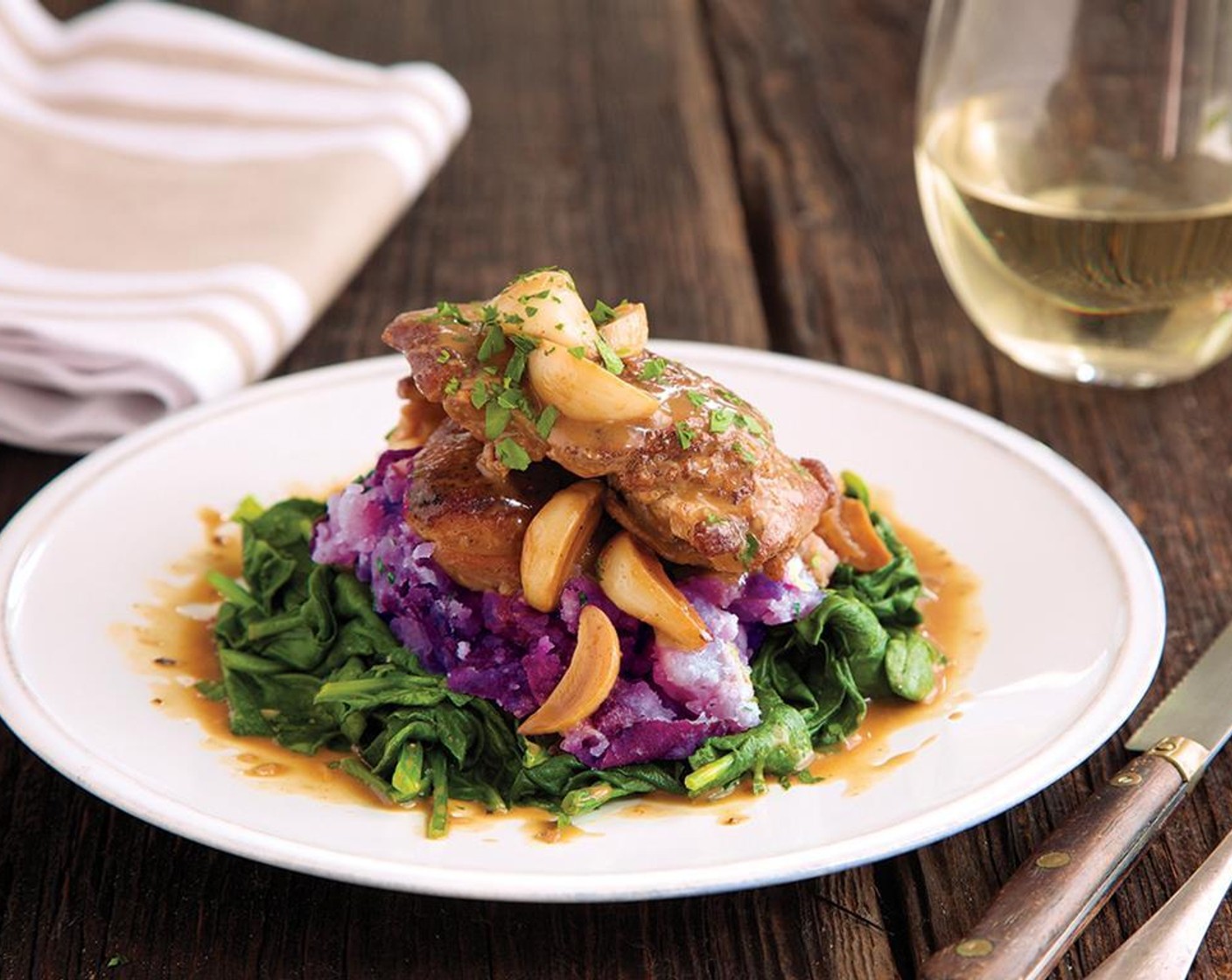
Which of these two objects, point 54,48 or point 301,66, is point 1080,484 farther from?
point 54,48

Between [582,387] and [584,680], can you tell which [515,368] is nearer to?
[582,387]

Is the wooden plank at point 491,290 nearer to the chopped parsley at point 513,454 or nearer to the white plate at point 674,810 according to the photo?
the white plate at point 674,810

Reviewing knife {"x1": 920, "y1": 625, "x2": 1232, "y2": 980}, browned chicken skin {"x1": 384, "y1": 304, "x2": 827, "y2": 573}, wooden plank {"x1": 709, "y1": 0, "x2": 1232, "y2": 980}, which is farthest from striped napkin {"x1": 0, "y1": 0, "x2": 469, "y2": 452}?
knife {"x1": 920, "y1": 625, "x2": 1232, "y2": 980}

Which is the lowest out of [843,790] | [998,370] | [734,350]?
[998,370]

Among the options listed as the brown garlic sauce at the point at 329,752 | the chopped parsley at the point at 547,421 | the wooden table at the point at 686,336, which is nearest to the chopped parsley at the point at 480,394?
the chopped parsley at the point at 547,421

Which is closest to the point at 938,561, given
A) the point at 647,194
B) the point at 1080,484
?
the point at 1080,484
